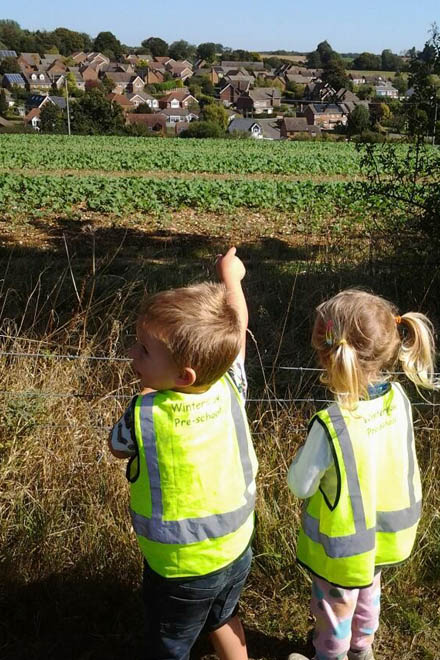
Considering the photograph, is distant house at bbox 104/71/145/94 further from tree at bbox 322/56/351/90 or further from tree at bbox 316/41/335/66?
tree at bbox 316/41/335/66

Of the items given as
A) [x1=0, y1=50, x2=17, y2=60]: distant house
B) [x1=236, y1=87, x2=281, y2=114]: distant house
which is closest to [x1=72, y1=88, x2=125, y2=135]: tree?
[x1=236, y1=87, x2=281, y2=114]: distant house

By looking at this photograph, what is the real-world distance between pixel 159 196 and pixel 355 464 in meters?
15.7

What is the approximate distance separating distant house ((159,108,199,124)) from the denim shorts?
313 feet

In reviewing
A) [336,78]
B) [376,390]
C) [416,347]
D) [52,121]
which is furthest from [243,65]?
[376,390]

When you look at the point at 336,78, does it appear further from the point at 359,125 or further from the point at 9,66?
the point at 359,125

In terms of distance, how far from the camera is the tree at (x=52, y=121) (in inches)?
2653

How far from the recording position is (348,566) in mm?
2090

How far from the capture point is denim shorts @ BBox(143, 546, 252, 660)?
2.03m

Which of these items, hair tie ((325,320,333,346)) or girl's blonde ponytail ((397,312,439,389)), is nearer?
hair tie ((325,320,333,346))

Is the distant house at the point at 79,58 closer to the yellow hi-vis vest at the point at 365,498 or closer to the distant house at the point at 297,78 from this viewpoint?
the distant house at the point at 297,78

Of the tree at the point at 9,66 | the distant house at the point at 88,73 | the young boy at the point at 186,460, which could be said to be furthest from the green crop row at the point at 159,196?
the tree at the point at 9,66

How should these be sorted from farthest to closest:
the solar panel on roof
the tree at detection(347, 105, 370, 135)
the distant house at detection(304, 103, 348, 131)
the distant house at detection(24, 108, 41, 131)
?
the solar panel on roof → the distant house at detection(304, 103, 348, 131) → the distant house at detection(24, 108, 41, 131) → the tree at detection(347, 105, 370, 135)

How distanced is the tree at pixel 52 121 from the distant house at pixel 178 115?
83.2ft

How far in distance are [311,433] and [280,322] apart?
4.16 meters
